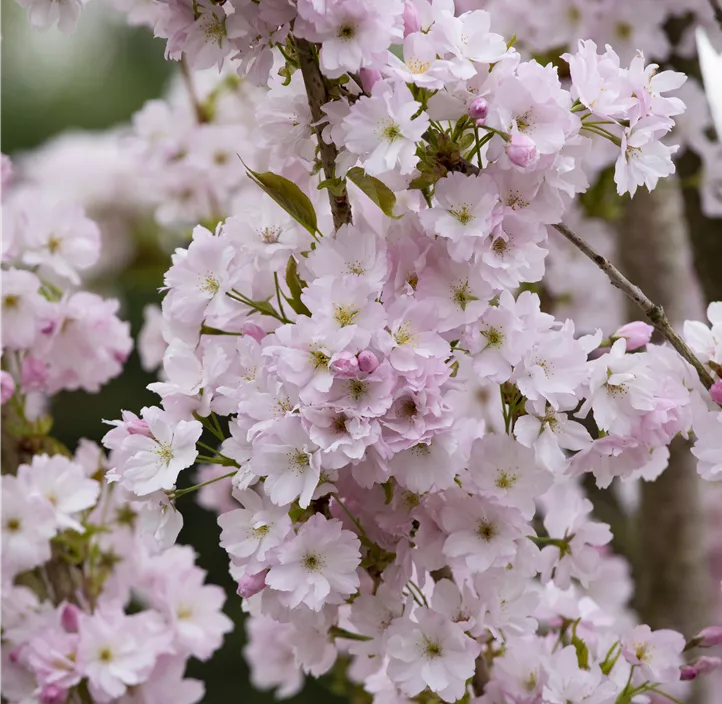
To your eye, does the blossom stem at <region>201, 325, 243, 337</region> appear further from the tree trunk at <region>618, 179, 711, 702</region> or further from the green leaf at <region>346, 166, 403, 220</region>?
the tree trunk at <region>618, 179, 711, 702</region>

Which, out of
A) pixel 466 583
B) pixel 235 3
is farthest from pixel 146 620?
pixel 235 3

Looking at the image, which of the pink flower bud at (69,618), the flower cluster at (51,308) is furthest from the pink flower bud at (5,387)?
the pink flower bud at (69,618)

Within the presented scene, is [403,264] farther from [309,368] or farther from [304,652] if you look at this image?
[304,652]

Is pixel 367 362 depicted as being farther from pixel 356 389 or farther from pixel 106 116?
pixel 106 116

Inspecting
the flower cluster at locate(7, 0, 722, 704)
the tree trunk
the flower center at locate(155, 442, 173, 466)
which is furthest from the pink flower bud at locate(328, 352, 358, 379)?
the tree trunk

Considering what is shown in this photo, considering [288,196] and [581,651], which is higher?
[288,196]

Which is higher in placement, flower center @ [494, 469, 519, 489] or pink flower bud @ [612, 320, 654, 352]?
pink flower bud @ [612, 320, 654, 352]

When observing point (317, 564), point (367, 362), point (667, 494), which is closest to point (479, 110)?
point (367, 362)
